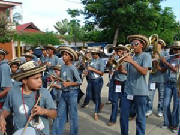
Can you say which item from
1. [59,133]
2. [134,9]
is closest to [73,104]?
[59,133]

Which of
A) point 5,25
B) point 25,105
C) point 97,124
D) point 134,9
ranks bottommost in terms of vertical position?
point 97,124

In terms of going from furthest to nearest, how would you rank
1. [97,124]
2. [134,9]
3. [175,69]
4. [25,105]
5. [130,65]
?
[134,9] < [97,124] < [175,69] < [130,65] < [25,105]

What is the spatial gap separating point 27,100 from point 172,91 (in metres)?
3.69

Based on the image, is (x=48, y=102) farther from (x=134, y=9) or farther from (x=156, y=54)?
(x=134, y=9)

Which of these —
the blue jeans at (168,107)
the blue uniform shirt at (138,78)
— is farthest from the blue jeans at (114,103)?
the blue uniform shirt at (138,78)

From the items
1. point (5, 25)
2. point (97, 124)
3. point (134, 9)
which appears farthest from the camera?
point (134, 9)

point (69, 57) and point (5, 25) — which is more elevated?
point (5, 25)

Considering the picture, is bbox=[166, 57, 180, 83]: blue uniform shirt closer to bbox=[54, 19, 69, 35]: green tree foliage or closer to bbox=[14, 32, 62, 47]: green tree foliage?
bbox=[14, 32, 62, 47]: green tree foliage

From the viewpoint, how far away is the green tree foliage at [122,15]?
22.6 metres

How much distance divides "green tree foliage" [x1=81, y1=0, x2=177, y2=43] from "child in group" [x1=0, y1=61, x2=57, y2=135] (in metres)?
19.8

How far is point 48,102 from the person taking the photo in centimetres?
297

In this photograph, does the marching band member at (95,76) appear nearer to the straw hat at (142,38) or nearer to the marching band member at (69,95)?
the marching band member at (69,95)

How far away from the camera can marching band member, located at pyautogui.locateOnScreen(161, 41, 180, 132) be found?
557 cm

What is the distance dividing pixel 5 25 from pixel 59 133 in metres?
15.7
